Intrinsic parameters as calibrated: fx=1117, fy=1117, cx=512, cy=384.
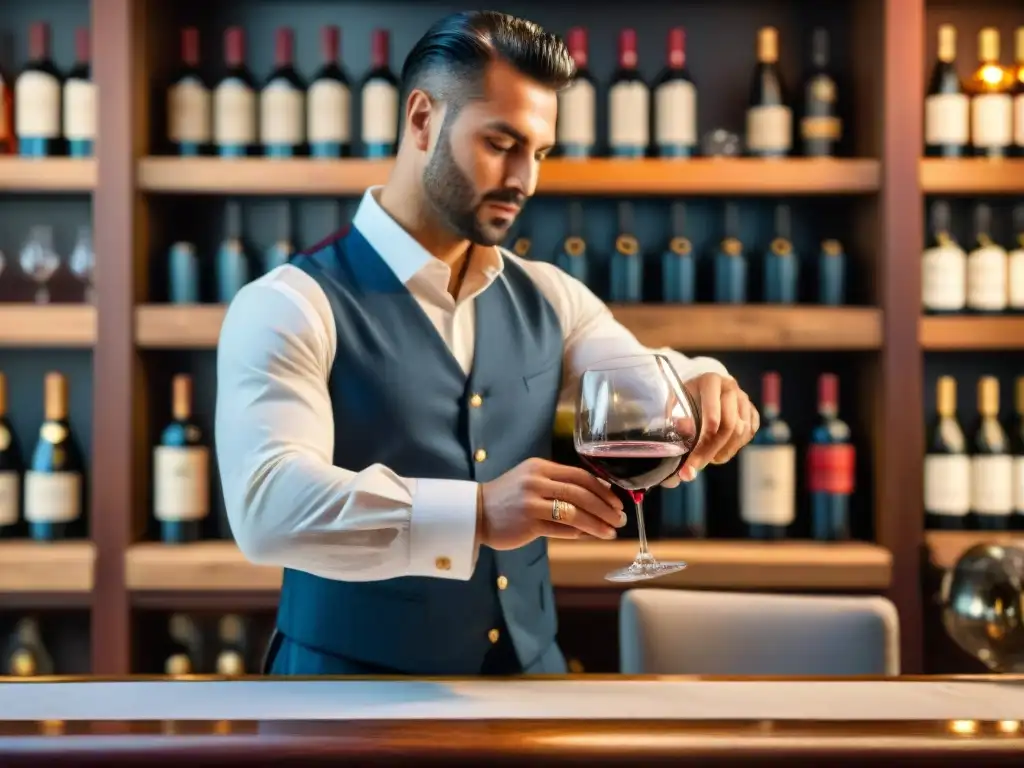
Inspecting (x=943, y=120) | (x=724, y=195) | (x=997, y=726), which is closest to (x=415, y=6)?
(x=724, y=195)

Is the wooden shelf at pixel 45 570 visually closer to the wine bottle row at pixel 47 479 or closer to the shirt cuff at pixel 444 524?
the wine bottle row at pixel 47 479

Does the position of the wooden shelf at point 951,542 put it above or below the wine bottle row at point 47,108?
below

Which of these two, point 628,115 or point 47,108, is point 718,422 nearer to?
point 628,115

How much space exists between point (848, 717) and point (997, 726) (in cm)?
11

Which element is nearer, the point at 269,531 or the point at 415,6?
the point at 269,531

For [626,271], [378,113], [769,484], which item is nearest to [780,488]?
[769,484]

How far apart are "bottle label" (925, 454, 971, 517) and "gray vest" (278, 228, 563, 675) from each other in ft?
4.34

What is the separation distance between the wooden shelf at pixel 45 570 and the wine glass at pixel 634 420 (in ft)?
5.42

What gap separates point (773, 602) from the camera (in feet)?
4.87

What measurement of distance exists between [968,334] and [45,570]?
79.6 inches

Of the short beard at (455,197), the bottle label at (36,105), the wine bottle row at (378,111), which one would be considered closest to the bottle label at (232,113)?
the wine bottle row at (378,111)

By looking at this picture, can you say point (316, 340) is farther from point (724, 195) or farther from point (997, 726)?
point (724, 195)

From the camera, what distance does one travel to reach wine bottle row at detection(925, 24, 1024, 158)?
243cm

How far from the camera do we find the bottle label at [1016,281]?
2441mm
